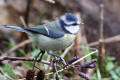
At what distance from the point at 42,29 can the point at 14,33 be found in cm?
231

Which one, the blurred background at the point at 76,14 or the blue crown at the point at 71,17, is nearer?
the blue crown at the point at 71,17

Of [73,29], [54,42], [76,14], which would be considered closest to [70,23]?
[73,29]

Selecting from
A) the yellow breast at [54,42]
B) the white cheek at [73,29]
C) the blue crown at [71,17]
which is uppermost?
the blue crown at [71,17]

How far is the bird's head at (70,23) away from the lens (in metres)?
1.67

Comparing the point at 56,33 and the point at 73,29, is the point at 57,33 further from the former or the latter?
the point at 73,29

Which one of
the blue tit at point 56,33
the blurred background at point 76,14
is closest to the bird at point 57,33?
the blue tit at point 56,33

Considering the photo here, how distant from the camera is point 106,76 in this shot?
2.71 m

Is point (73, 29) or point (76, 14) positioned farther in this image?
point (76, 14)

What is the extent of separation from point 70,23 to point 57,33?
125 millimetres

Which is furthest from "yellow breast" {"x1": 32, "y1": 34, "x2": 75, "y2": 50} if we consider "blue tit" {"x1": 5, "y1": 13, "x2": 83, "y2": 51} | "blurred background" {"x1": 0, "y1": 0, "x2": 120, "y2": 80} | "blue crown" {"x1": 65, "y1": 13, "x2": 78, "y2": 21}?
"blurred background" {"x1": 0, "y1": 0, "x2": 120, "y2": 80}

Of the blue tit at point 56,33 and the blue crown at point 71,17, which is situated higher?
the blue crown at point 71,17

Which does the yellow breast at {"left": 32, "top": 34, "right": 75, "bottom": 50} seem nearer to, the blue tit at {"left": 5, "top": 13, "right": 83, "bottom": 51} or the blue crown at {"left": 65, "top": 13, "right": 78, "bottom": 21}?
the blue tit at {"left": 5, "top": 13, "right": 83, "bottom": 51}

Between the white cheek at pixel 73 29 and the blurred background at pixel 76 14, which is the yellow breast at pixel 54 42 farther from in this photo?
the blurred background at pixel 76 14

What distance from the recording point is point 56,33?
1730 millimetres
